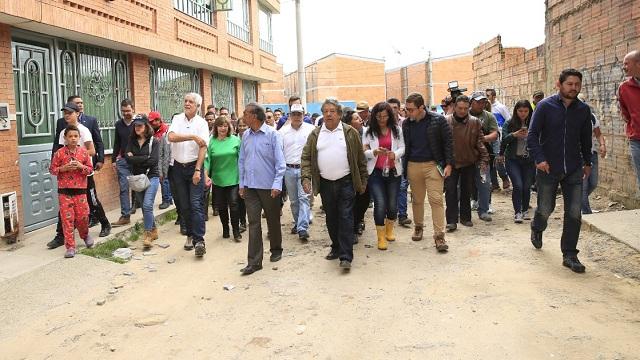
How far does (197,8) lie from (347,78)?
42.3 m

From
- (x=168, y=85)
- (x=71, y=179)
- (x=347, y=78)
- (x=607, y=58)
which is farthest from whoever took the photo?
(x=347, y=78)

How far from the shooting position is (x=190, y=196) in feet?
22.5

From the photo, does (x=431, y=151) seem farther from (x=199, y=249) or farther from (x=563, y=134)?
(x=199, y=249)

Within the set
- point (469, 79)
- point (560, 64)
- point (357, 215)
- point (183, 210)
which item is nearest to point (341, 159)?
point (357, 215)

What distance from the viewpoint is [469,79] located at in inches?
2073

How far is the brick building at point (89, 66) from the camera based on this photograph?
7594 mm

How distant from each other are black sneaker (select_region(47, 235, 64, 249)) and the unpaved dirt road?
0.81 m

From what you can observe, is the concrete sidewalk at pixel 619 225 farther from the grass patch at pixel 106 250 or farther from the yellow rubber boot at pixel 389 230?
the grass patch at pixel 106 250

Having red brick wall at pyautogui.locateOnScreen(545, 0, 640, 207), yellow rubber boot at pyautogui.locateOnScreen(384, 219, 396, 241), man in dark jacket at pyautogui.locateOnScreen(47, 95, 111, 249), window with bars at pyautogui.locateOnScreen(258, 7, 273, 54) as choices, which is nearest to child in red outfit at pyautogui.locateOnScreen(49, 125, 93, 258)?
man in dark jacket at pyautogui.locateOnScreen(47, 95, 111, 249)

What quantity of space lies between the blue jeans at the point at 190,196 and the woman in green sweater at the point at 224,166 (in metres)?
0.60

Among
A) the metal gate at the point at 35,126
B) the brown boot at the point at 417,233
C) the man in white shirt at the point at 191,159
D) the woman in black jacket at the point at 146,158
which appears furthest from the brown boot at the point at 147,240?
the brown boot at the point at 417,233

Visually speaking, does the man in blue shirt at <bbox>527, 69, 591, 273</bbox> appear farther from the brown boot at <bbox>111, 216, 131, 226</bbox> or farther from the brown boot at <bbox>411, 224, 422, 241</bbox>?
the brown boot at <bbox>111, 216, 131, 226</bbox>

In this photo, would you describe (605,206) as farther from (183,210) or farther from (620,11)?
(183,210)

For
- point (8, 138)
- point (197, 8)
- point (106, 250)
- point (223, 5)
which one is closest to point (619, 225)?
point (106, 250)
